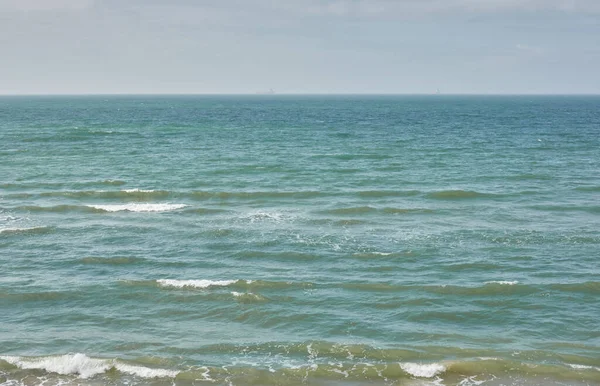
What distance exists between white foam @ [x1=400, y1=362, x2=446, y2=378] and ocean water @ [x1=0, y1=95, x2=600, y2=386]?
66 millimetres

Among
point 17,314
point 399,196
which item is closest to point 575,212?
point 399,196

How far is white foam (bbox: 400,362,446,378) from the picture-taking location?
21.3 meters

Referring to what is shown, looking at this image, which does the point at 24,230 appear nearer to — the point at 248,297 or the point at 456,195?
the point at 248,297

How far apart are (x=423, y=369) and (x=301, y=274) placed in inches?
399

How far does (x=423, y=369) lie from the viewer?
70.7 feet

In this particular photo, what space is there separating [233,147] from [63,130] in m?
36.8

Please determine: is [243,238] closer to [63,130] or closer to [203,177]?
[203,177]

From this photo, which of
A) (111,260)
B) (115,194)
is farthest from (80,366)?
(115,194)

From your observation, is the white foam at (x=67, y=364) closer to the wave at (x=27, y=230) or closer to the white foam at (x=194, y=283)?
the white foam at (x=194, y=283)

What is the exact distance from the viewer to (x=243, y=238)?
119 ft

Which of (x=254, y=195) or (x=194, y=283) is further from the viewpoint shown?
(x=254, y=195)

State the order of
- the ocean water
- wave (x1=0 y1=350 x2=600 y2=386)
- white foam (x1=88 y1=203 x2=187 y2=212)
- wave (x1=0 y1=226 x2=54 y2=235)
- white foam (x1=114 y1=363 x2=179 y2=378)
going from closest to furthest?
wave (x1=0 y1=350 x2=600 y2=386), white foam (x1=114 y1=363 x2=179 y2=378), the ocean water, wave (x1=0 y1=226 x2=54 y2=235), white foam (x1=88 y1=203 x2=187 y2=212)

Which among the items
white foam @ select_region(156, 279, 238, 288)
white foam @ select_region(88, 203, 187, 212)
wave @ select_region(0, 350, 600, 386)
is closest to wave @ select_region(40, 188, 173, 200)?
white foam @ select_region(88, 203, 187, 212)

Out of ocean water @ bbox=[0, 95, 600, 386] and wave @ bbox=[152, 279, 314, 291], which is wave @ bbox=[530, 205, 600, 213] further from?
wave @ bbox=[152, 279, 314, 291]
